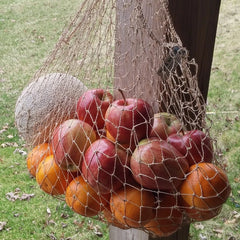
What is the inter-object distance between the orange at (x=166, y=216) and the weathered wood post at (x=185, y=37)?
0.55 meters

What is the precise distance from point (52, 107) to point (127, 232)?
2.92 feet

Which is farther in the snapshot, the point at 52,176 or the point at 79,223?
the point at 79,223

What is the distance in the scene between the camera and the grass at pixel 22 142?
3.28 metres

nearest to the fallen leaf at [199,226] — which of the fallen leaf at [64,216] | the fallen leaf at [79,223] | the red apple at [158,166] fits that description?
the fallen leaf at [79,223]

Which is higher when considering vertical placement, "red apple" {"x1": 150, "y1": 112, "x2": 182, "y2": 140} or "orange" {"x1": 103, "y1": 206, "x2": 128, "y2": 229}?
"red apple" {"x1": 150, "y1": 112, "x2": 182, "y2": 140}

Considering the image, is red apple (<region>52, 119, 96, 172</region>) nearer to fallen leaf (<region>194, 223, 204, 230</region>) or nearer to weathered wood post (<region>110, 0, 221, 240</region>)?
weathered wood post (<region>110, 0, 221, 240</region>)

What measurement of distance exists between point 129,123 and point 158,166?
184 millimetres

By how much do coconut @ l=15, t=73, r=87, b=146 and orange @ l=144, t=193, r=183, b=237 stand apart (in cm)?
53

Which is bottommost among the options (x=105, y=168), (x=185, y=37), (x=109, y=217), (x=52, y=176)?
(x=109, y=217)

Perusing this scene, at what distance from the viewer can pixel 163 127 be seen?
137 cm

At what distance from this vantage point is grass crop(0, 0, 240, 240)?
3.28 meters

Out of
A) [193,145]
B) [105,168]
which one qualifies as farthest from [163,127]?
[105,168]

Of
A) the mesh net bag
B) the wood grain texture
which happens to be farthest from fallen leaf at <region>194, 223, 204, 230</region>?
the mesh net bag

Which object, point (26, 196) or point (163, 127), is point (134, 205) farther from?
point (26, 196)
